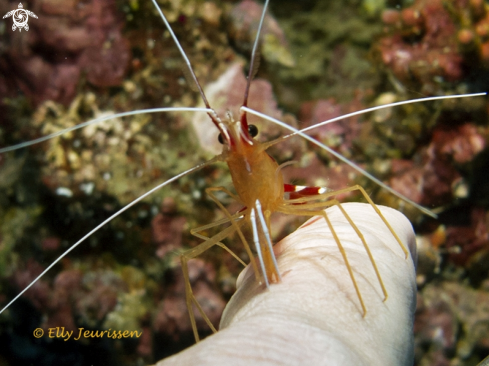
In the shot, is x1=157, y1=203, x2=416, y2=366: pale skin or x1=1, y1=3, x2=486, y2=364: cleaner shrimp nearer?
x1=157, y1=203, x2=416, y2=366: pale skin

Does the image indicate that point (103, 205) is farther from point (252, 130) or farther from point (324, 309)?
point (324, 309)

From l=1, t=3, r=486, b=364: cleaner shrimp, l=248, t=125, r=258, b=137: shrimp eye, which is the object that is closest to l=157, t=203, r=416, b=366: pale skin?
l=248, t=125, r=258, b=137: shrimp eye

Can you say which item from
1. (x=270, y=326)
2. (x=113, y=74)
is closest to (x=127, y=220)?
(x=113, y=74)

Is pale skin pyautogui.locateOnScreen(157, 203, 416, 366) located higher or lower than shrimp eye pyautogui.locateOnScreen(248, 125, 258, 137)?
lower

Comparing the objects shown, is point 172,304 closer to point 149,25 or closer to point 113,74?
point 113,74

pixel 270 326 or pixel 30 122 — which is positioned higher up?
pixel 30 122

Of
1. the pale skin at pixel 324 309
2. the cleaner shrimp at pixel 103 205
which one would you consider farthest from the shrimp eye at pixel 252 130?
the cleaner shrimp at pixel 103 205

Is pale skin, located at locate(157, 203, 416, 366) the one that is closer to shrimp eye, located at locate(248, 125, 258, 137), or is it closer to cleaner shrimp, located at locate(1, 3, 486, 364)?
shrimp eye, located at locate(248, 125, 258, 137)
